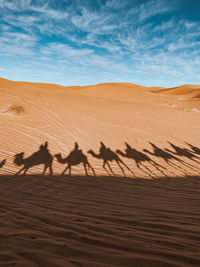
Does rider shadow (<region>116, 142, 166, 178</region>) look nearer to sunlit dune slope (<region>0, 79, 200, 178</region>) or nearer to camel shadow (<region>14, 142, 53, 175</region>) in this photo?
sunlit dune slope (<region>0, 79, 200, 178</region>)

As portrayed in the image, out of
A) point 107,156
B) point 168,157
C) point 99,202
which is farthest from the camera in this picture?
point 168,157

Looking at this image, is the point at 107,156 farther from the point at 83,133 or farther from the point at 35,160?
the point at 83,133

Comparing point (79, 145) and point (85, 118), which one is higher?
Result: point (85, 118)

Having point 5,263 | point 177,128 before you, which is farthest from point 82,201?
point 177,128

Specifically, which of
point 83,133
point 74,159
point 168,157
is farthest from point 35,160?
point 168,157

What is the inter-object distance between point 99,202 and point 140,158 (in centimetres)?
413

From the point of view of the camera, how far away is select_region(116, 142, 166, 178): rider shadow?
19.7ft

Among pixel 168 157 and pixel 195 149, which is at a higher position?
pixel 195 149

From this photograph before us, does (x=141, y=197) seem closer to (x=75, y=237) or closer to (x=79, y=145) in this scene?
(x=75, y=237)

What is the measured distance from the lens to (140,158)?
280 inches

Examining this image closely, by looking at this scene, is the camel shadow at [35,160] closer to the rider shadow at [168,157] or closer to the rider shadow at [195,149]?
the rider shadow at [168,157]

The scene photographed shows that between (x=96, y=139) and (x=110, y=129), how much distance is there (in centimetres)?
192

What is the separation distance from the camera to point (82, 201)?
11.1 feet

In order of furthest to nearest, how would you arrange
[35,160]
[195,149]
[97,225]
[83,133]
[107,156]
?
[83,133] < [195,149] < [107,156] < [35,160] < [97,225]
